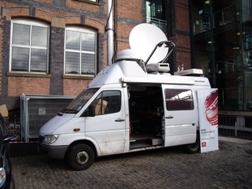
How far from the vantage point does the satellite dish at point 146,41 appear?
8613 millimetres

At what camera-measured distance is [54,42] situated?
10281mm

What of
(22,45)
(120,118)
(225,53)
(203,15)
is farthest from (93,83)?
(203,15)

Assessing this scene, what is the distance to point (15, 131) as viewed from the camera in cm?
891

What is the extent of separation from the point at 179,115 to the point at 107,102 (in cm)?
247

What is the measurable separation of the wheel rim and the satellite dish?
171 inches

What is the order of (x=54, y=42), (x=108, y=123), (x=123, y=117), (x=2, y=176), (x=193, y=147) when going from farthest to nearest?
(x=54, y=42) → (x=193, y=147) → (x=123, y=117) → (x=108, y=123) → (x=2, y=176)

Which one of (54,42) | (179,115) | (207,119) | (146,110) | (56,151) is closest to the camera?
(56,151)

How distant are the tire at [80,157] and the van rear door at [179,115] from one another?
2377mm

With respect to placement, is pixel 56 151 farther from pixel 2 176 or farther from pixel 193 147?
pixel 193 147

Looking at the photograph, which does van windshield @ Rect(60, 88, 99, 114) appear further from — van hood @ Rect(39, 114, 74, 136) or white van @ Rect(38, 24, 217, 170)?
van hood @ Rect(39, 114, 74, 136)

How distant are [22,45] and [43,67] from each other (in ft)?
4.13

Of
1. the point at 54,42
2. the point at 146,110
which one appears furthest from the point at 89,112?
the point at 54,42

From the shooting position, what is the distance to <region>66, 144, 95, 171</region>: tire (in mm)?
5609

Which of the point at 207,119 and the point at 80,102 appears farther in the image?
the point at 207,119
